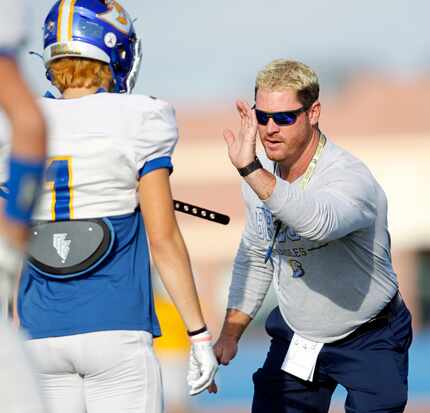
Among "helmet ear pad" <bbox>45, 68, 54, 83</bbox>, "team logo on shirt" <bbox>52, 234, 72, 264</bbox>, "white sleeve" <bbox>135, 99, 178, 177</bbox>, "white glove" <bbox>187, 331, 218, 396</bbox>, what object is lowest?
"white glove" <bbox>187, 331, 218, 396</bbox>

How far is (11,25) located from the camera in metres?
2.89

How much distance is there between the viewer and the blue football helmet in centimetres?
431

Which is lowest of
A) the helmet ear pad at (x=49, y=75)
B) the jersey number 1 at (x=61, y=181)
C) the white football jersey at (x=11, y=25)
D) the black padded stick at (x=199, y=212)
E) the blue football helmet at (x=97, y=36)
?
the black padded stick at (x=199, y=212)

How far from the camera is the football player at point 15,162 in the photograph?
2.83 m

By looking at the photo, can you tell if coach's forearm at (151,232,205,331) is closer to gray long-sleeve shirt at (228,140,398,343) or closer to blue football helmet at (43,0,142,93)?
blue football helmet at (43,0,142,93)

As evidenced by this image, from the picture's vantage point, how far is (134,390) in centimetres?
412

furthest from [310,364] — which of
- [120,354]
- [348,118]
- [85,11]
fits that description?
[348,118]

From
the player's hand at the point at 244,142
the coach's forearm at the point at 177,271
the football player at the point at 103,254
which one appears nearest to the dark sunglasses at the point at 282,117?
the player's hand at the point at 244,142

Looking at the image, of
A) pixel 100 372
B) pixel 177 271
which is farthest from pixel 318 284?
pixel 100 372

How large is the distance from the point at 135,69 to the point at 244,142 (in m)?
0.57

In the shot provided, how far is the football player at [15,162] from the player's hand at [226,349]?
2.49m

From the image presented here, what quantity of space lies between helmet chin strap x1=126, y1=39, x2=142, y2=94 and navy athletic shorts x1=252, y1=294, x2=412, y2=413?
163 centimetres

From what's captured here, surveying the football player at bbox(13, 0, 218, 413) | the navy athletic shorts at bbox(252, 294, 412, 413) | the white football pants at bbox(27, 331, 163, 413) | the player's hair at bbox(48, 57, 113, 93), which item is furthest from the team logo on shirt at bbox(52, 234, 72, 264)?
the navy athletic shorts at bbox(252, 294, 412, 413)

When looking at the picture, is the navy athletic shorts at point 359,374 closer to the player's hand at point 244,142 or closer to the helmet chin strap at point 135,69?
the player's hand at point 244,142
